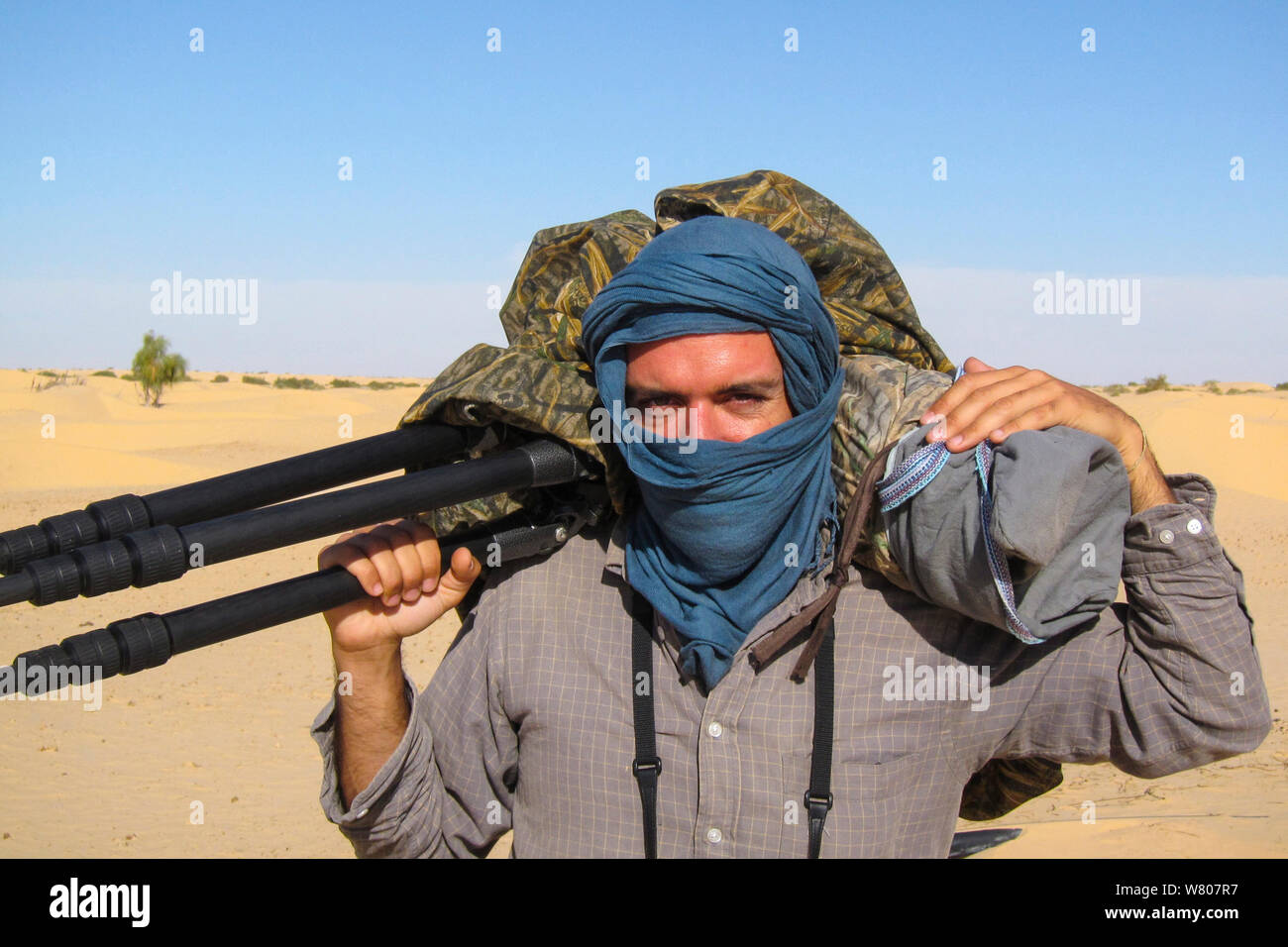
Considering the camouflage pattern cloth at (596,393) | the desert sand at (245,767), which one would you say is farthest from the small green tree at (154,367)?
the camouflage pattern cloth at (596,393)

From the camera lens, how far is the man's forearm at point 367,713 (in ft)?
8.24

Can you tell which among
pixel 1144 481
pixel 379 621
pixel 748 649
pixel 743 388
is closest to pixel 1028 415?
pixel 1144 481

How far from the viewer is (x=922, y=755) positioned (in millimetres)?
2471

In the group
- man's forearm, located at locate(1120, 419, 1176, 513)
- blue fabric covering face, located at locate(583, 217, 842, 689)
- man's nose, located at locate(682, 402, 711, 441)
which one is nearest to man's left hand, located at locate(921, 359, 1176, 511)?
man's forearm, located at locate(1120, 419, 1176, 513)

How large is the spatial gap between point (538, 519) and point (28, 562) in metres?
1.11

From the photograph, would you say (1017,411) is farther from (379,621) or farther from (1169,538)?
(379,621)

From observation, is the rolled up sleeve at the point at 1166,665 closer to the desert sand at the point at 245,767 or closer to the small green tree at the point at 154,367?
the desert sand at the point at 245,767

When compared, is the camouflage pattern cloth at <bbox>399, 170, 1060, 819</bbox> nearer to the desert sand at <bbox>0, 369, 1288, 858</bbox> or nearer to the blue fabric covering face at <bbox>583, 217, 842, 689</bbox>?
the blue fabric covering face at <bbox>583, 217, 842, 689</bbox>

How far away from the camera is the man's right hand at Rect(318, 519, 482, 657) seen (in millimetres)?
2363

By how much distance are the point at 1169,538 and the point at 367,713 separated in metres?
1.77

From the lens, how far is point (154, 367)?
38.5 metres

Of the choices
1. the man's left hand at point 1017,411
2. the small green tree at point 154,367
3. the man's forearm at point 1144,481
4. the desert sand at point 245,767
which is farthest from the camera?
the small green tree at point 154,367

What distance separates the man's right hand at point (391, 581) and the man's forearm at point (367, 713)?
0.12 ft
